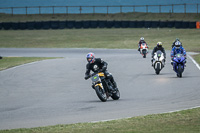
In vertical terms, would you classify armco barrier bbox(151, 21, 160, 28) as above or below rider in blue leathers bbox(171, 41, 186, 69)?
above

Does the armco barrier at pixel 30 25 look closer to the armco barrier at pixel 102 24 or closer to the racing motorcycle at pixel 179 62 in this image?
the armco barrier at pixel 102 24

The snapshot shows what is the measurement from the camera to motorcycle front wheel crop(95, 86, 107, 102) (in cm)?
1353

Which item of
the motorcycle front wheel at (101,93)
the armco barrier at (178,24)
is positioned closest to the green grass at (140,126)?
the motorcycle front wheel at (101,93)

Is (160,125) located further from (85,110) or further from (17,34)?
(17,34)

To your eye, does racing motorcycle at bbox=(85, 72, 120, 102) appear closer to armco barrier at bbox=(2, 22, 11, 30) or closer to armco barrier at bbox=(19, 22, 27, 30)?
armco barrier at bbox=(19, 22, 27, 30)

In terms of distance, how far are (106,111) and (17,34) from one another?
4938 centimetres

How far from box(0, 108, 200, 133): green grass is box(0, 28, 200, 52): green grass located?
114ft

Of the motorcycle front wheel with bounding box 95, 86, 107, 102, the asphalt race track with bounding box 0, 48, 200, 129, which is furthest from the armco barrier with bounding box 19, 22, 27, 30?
the motorcycle front wheel with bounding box 95, 86, 107, 102

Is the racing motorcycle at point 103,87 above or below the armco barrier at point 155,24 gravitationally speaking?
below

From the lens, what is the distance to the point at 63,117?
11.1m

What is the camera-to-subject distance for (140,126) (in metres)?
9.53

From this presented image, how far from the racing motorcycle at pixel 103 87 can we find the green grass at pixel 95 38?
31.2 metres

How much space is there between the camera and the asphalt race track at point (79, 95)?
11.3 metres

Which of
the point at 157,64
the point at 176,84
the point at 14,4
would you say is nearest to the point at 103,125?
the point at 176,84
